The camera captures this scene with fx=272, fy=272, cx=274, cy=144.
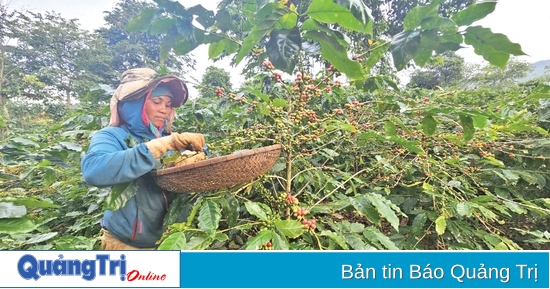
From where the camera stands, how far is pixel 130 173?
568 mm

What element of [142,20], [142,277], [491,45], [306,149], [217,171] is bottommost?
[142,277]

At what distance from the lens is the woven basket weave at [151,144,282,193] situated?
1.65ft

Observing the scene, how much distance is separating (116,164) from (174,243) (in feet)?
0.67

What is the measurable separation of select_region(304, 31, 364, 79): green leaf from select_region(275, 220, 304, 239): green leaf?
336 mm

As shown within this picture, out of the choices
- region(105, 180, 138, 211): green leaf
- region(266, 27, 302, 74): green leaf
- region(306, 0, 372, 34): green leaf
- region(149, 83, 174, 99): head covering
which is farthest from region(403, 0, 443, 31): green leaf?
region(105, 180, 138, 211): green leaf

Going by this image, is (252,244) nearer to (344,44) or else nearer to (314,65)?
(344,44)

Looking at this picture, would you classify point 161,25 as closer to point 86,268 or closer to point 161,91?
point 161,91

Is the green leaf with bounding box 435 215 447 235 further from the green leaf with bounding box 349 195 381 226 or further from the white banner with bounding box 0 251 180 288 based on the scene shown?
the white banner with bounding box 0 251 180 288

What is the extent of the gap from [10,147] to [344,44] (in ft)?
3.24

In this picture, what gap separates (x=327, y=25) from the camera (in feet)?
1.82

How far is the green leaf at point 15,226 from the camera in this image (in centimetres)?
47

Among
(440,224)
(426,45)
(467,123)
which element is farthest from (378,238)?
(426,45)

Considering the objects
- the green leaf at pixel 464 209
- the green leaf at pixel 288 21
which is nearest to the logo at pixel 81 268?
the green leaf at pixel 288 21

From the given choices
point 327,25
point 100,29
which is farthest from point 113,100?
point 327,25
